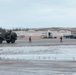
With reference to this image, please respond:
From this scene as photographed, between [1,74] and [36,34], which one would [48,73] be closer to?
[1,74]

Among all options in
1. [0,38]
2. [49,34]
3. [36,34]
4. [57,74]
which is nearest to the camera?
[57,74]

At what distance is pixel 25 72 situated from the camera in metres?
17.9

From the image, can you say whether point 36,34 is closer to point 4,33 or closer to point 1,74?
point 4,33

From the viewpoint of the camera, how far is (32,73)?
1747 centimetres

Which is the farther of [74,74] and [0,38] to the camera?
[0,38]

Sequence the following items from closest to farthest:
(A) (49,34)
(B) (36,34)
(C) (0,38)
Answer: (C) (0,38)
(A) (49,34)
(B) (36,34)

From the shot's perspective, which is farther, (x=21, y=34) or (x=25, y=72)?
(x=21, y=34)

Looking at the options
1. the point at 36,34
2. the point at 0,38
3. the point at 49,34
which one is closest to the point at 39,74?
the point at 0,38

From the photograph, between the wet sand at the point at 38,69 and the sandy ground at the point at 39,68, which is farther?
the sandy ground at the point at 39,68

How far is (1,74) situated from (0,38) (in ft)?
158

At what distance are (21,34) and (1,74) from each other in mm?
145332

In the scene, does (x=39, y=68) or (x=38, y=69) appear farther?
(x=39, y=68)

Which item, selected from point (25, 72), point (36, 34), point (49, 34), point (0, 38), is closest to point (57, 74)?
point (25, 72)

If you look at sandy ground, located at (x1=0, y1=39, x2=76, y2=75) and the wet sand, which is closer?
the wet sand
